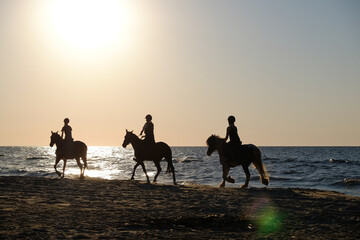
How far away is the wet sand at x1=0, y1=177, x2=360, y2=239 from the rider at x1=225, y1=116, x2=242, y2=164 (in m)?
4.19

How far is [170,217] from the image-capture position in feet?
27.7

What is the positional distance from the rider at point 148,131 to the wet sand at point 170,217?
6081mm

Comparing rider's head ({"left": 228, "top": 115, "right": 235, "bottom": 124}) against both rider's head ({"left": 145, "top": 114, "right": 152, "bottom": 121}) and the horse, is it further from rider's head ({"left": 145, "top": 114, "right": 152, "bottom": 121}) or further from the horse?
rider's head ({"left": 145, "top": 114, "right": 152, "bottom": 121})

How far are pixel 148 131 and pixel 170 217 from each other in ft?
32.1

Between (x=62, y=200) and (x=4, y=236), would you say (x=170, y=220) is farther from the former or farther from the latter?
(x=62, y=200)

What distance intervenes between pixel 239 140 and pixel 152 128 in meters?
4.10

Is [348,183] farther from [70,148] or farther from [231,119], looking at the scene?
[70,148]

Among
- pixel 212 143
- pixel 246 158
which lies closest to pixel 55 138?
pixel 212 143

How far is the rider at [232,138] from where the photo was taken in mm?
15859

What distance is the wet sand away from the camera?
685cm

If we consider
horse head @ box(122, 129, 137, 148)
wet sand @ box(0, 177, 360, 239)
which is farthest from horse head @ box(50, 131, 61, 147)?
wet sand @ box(0, 177, 360, 239)

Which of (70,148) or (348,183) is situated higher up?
(70,148)

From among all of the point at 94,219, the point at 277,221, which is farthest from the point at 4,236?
the point at 277,221

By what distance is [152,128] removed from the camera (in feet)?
59.3
